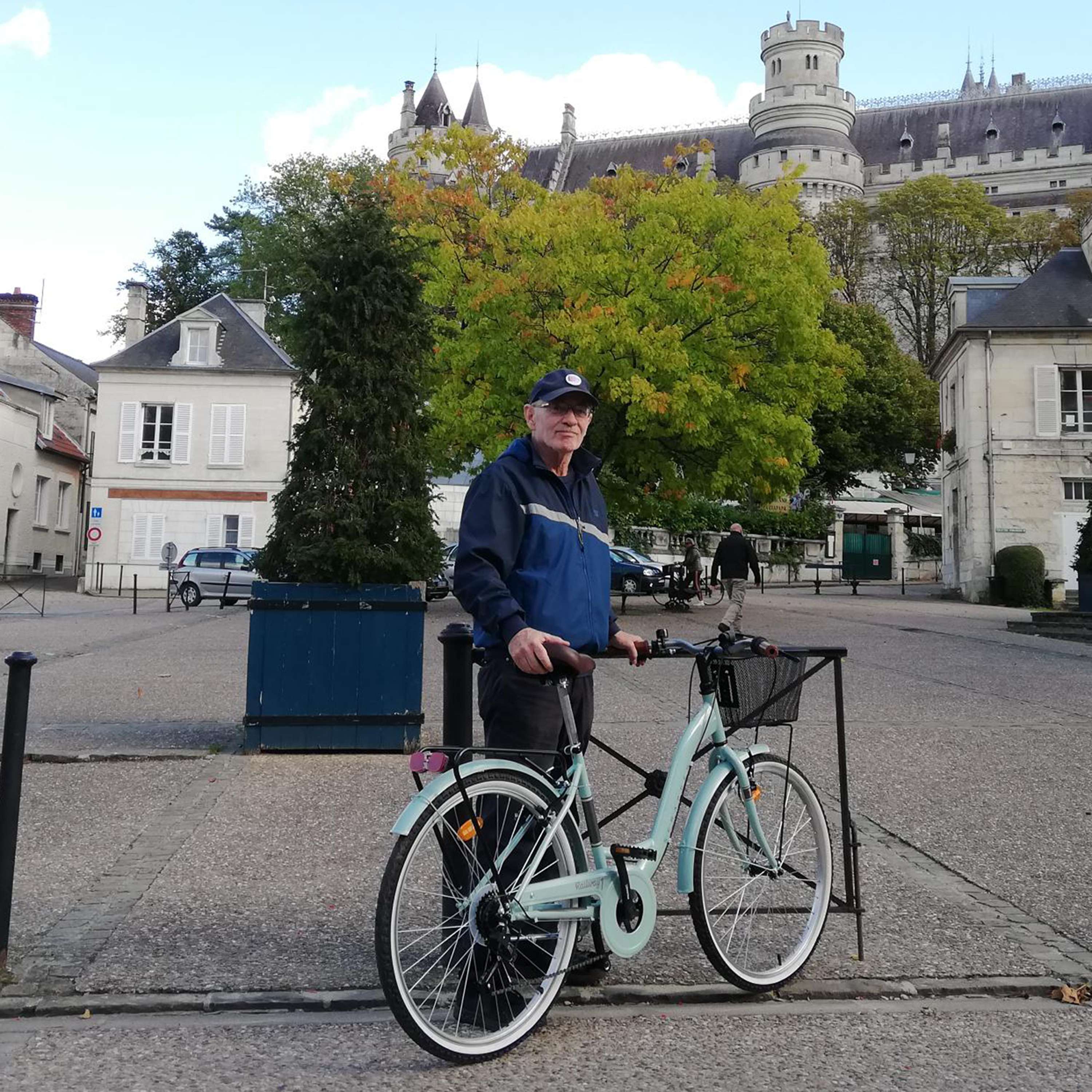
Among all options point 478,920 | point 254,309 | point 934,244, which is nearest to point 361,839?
point 478,920

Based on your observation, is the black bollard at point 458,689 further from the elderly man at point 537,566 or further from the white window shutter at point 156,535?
the white window shutter at point 156,535

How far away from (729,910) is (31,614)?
2438cm

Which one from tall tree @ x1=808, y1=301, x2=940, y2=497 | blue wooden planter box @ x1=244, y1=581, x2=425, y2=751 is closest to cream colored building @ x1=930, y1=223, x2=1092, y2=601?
tall tree @ x1=808, y1=301, x2=940, y2=497

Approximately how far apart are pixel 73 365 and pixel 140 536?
19.2 m

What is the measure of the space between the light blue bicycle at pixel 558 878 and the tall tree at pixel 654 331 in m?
17.8

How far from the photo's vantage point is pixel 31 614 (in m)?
25.2

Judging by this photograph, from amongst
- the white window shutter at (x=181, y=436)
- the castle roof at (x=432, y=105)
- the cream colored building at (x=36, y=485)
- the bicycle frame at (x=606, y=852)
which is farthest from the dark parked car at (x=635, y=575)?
the castle roof at (x=432, y=105)

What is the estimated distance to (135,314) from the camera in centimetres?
→ 4491

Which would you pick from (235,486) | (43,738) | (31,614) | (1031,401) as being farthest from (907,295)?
(43,738)

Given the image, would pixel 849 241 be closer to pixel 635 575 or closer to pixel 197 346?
pixel 635 575

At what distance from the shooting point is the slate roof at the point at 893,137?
288 feet

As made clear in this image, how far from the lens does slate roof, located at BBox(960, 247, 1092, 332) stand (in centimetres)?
3177

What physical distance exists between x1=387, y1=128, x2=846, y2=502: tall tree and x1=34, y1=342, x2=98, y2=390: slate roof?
32.9 m

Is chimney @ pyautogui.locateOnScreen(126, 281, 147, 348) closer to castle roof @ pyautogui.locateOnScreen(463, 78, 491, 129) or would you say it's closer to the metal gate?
the metal gate
